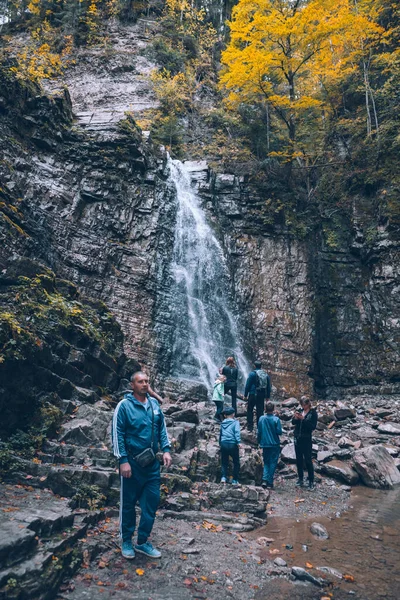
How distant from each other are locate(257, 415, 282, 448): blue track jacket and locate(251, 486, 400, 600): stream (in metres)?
1.55

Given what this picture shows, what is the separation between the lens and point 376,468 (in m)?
8.59

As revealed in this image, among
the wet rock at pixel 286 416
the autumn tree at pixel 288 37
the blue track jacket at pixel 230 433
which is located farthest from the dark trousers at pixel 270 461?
the autumn tree at pixel 288 37

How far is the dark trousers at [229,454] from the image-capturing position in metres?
7.13

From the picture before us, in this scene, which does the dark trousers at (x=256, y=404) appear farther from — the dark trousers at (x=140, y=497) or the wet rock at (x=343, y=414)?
the dark trousers at (x=140, y=497)

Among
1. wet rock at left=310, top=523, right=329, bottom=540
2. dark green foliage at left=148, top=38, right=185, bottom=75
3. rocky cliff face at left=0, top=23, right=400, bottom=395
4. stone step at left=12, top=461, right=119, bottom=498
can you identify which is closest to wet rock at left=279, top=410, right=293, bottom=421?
rocky cliff face at left=0, top=23, right=400, bottom=395

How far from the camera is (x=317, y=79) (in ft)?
67.8

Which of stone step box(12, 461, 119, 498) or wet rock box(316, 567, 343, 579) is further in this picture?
stone step box(12, 461, 119, 498)

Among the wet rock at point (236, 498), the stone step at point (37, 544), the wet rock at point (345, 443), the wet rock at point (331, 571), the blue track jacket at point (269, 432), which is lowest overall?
the wet rock at point (331, 571)

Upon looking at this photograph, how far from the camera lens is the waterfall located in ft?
49.5

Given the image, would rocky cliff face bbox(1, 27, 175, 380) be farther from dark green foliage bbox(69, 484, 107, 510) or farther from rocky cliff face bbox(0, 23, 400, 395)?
dark green foliage bbox(69, 484, 107, 510)

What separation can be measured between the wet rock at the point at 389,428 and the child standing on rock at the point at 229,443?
706 cm

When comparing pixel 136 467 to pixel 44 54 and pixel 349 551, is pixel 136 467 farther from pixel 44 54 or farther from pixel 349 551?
pixel 44 54

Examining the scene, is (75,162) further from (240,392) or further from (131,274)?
(240,392)

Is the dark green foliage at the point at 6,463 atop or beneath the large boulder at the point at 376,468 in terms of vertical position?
atop
